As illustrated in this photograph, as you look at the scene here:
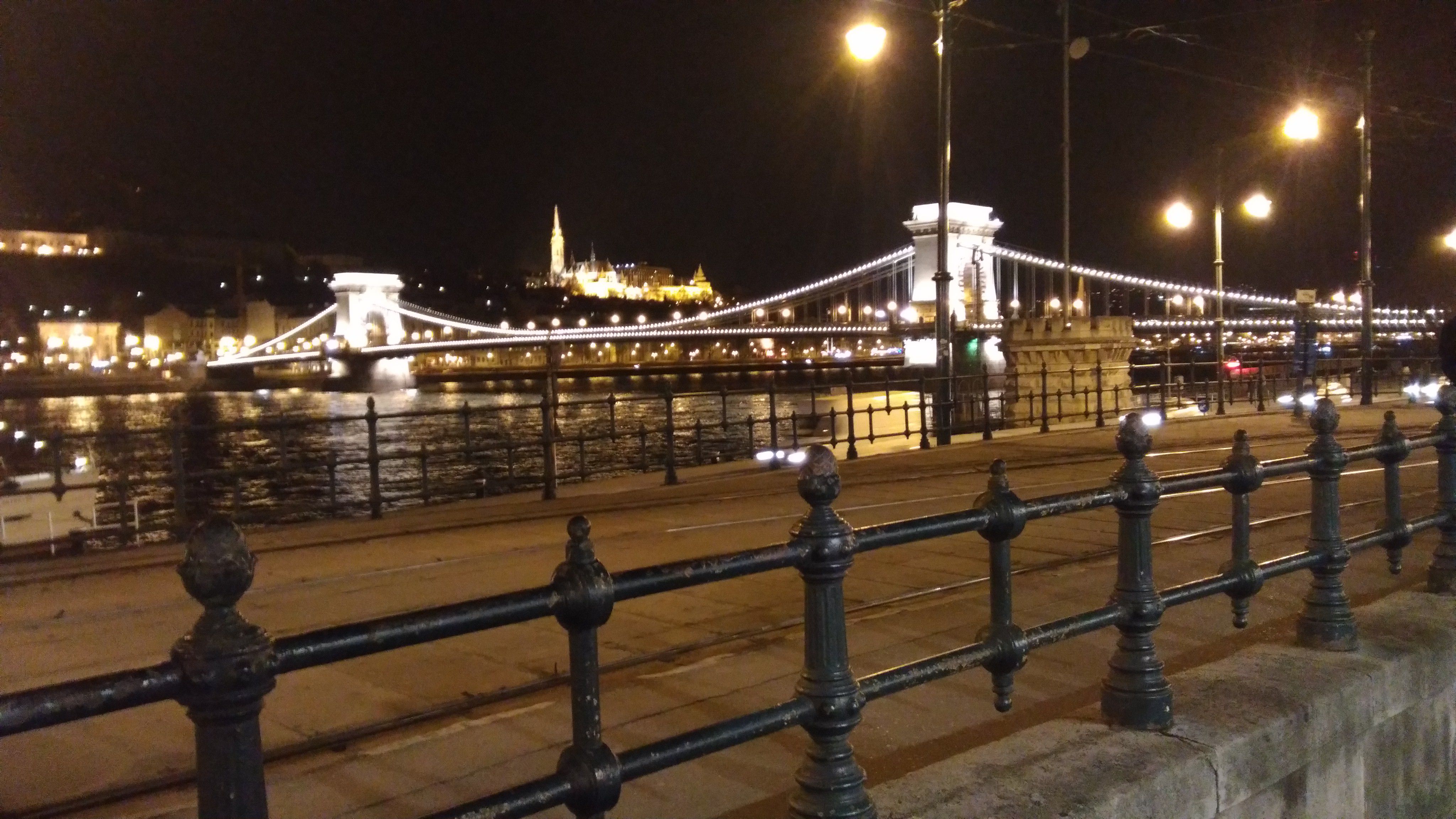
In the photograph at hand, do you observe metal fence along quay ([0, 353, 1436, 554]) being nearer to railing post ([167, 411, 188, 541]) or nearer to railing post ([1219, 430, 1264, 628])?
railing post ([167, 411, 188, 541])

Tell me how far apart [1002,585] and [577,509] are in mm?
8689

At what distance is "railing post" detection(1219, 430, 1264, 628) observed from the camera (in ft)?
14.5

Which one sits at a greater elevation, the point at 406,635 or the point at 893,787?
the point at 406,635

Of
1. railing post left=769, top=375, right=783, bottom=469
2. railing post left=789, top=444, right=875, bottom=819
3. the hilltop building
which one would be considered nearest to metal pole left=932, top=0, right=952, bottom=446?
railing post left=769, top=375, right=783, bottom=469

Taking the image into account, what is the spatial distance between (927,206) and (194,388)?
75992 mm

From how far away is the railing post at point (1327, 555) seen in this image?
4785 mm

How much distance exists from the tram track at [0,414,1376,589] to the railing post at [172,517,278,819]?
23.2ft

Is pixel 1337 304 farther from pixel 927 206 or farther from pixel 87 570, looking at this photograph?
pixel 87 570

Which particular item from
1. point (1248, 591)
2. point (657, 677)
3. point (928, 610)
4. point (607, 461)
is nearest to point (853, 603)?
point (928, 610)

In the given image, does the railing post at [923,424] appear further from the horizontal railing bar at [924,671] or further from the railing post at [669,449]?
the horizontal railing bar at [924,671]

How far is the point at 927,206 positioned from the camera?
45.9 m

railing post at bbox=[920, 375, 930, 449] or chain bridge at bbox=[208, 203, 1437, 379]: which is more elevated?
chain bridge at bbox=[208, 203, 1437, 379]

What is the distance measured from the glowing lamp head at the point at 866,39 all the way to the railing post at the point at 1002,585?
13159 mm

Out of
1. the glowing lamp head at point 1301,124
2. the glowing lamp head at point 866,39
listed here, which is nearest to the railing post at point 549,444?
the glowing lamp head at point 866,39
